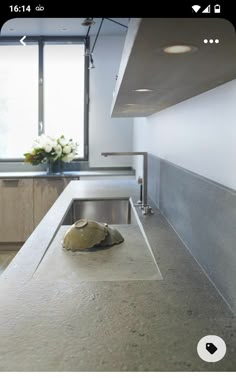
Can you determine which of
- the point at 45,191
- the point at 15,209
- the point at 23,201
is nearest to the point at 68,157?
the point at 45,191

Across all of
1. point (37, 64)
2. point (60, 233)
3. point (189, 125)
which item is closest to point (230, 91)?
point (189, 125)

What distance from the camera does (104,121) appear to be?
3.96 metres

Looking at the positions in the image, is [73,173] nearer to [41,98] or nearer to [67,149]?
[67,149]

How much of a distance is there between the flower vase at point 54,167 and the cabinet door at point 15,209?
0.23 m

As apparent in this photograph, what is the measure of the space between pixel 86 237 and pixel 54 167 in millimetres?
2556

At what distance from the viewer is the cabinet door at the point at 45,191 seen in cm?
358

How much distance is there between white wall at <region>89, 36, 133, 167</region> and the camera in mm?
3855

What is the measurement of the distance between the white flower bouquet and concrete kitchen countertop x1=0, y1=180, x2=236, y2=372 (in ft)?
8.43
